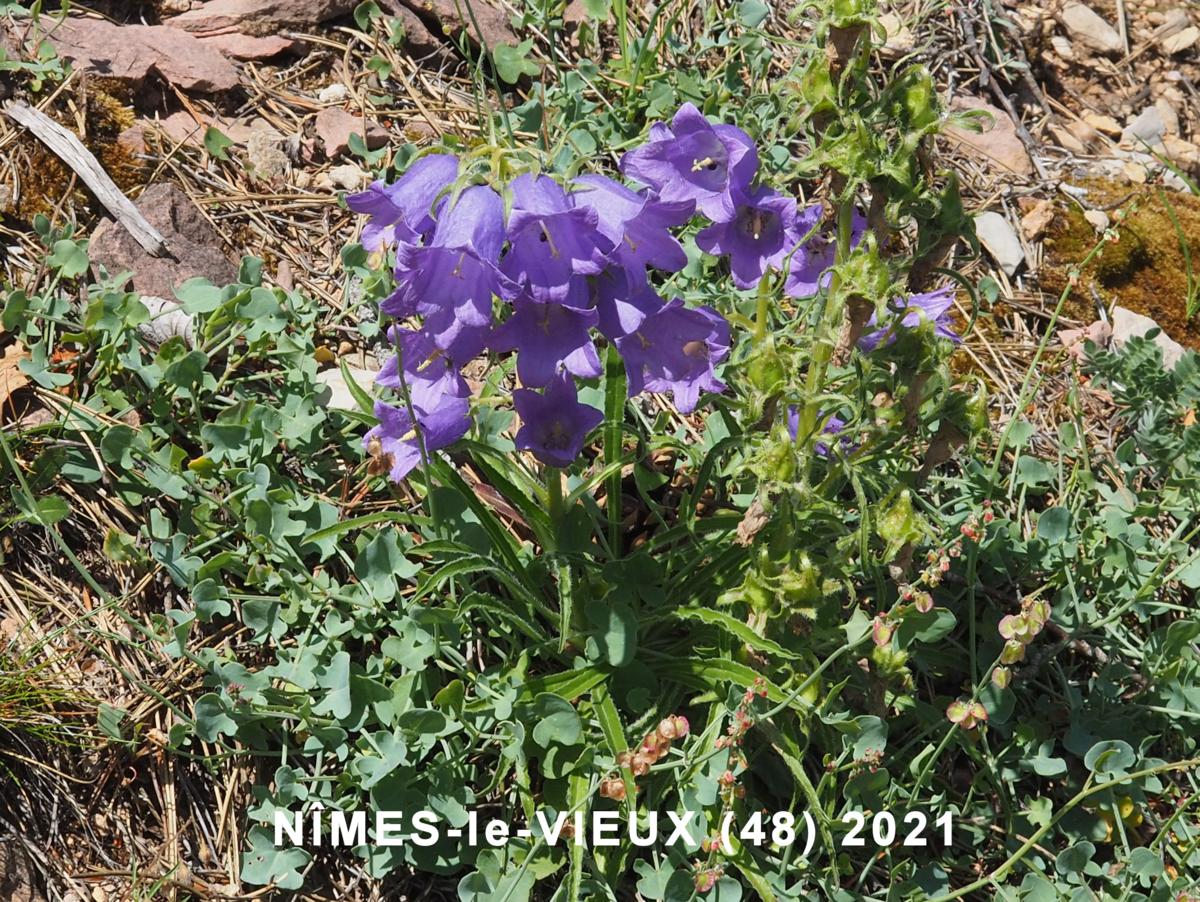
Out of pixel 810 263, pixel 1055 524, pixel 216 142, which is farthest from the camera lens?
pixel 216 142

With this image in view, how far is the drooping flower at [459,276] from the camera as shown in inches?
78.6

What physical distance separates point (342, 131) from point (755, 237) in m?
1.88

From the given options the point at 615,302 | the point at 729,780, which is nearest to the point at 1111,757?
the point at 729,780

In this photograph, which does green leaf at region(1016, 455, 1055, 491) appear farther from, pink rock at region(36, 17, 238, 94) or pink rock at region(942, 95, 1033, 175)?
pink rock at region(36, 17, 238, 94)

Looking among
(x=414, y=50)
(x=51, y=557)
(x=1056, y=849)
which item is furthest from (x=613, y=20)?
(x=1056, y=849)

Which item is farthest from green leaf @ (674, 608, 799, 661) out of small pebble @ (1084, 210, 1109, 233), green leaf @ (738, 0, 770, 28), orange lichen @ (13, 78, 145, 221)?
small pebble @ (1084, 210, 1109, 233)

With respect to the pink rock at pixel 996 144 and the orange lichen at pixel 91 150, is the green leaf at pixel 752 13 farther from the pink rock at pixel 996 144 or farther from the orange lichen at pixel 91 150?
the orange lichen at pixel 91 150

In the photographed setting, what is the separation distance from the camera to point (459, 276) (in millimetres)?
2072

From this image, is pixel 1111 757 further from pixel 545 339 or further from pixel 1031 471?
pixel 545 339

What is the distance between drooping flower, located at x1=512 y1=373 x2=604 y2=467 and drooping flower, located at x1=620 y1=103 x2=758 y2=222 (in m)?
0.40

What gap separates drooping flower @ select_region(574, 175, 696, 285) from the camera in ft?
6.87

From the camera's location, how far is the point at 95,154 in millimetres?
3490

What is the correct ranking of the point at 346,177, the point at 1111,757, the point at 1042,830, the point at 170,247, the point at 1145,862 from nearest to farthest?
the point at 1042,830, the point at 1145,862, the point at 1111,757, the point at 170,247, the point at 346,177

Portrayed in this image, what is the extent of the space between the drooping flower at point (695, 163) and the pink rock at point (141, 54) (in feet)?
6.57
